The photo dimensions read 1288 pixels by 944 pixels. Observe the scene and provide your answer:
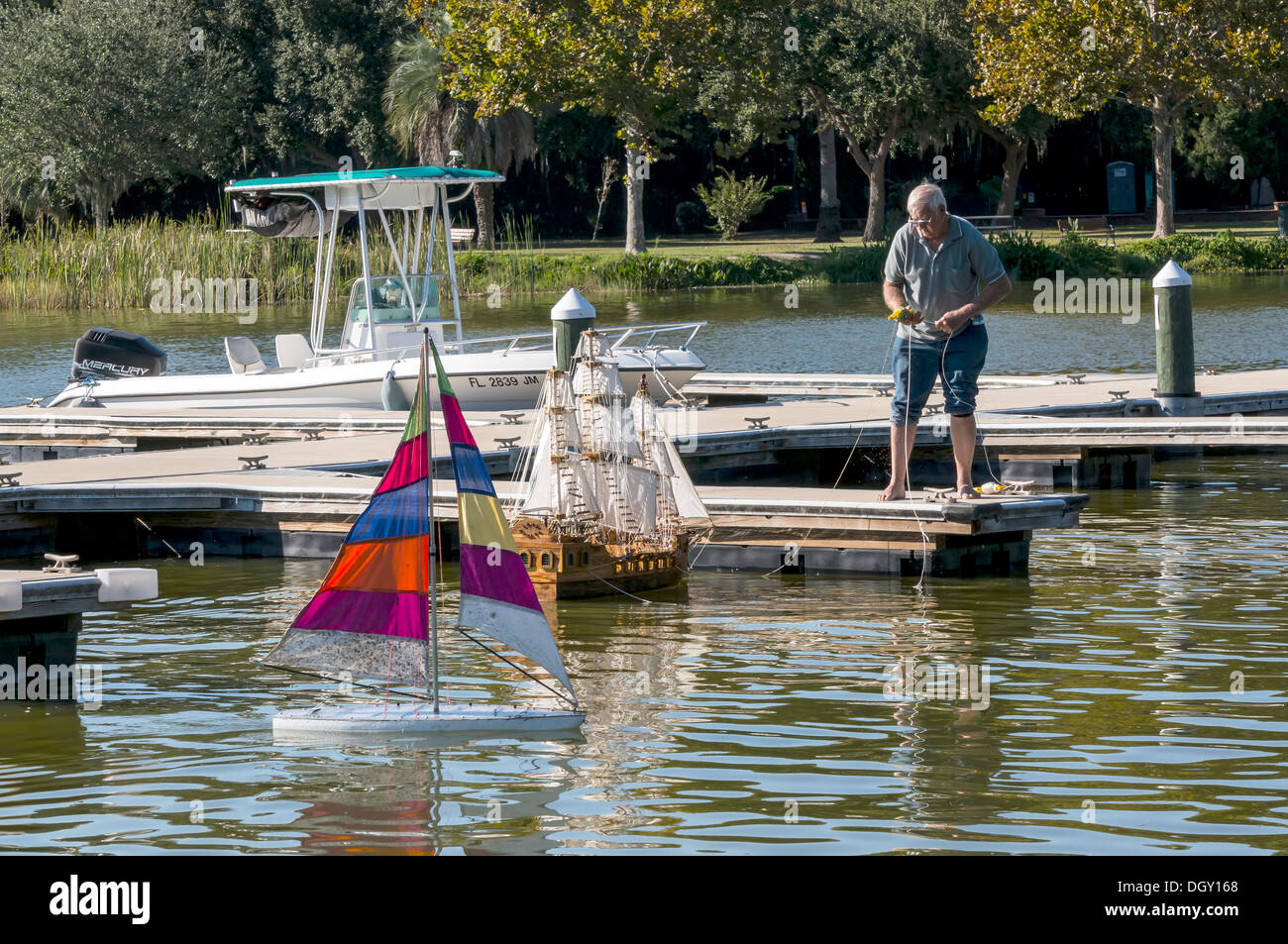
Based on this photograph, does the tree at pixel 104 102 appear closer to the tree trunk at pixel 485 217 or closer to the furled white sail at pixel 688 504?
the tree trunk at pixel 485 217

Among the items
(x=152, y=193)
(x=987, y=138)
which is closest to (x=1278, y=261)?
(x=987, y=138)

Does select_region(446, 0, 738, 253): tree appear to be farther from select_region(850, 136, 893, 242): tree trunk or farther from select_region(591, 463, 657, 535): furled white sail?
select_region(591, 463, 657, 535): furled white sail

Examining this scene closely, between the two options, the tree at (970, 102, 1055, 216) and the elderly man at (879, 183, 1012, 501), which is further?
the tree at (970, 102, 1055, 216)

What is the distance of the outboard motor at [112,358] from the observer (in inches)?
967

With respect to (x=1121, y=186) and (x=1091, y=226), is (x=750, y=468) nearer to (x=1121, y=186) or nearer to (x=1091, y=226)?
(x=1091, y=226)

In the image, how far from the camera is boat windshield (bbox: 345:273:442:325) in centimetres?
2259

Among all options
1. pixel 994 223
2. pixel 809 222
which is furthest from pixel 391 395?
pixel 809 222

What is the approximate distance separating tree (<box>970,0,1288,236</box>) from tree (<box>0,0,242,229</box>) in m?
23.6

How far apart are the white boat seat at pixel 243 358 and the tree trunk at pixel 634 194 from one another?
30183 millimetres

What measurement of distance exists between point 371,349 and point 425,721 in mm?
13422

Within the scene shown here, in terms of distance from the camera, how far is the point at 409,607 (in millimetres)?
9500

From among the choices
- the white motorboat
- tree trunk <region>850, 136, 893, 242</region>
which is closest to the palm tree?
tree trunk <region>850, 136, 893, 242</region>

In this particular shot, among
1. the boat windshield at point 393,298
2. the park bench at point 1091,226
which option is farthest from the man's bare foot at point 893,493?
the park bench at point 1091,226

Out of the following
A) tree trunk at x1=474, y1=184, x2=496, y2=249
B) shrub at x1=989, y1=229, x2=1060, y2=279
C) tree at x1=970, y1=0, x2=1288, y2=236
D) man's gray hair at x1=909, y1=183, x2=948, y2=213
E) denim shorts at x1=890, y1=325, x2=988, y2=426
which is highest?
tree at x1=970, y1=0, x2=1288, y2=236
